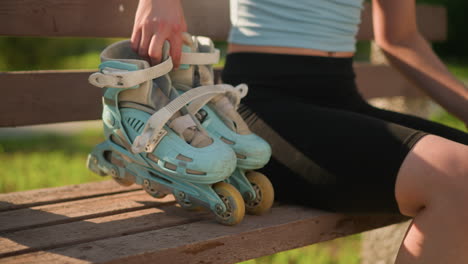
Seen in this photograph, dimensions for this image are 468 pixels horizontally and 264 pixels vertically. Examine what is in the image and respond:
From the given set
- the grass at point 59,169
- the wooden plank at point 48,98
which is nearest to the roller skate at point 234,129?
the wooden plank at point 48,98

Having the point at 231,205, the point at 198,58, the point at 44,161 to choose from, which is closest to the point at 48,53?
the point at 44,161

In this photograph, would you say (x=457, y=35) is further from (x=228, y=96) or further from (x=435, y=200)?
(x=435, y=200)

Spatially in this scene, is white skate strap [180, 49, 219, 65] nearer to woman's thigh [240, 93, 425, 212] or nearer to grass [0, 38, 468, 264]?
woman's thigh [240, 93, 425, 212]

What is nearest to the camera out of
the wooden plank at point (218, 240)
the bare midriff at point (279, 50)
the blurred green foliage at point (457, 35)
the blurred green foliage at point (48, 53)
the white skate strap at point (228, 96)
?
the wooden plank at point (218, 240)

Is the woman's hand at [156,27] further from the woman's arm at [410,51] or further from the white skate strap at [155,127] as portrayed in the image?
the woman's arm at [410,51]

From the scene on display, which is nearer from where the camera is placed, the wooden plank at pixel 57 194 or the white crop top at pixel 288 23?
the wooden plank at pixel 57 194

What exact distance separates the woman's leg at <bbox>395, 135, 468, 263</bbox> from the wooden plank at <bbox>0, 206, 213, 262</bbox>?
0.48 metres

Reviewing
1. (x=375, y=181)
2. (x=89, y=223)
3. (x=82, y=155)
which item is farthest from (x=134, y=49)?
(x=82, y=155)

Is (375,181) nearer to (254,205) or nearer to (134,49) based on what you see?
Result: (254,205)

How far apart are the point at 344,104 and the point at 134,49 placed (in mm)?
677

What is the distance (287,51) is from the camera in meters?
1.77

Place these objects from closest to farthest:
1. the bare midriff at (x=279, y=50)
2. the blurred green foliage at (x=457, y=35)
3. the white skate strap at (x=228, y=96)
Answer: the white skate strap at (x=228, y=96)
the bare midriff at (x=279, y=50)
the blurred green foliage at (x=457, y=35)

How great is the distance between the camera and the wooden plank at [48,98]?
192 centimetres

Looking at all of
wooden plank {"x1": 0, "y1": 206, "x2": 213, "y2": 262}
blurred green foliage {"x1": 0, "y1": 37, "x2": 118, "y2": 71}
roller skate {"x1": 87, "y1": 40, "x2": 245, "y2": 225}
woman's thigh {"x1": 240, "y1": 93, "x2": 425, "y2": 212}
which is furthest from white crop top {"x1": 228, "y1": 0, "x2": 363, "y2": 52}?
blurred green foliage {"x1": 0, "y1": 37, "x2": 118, "y2": 71}
